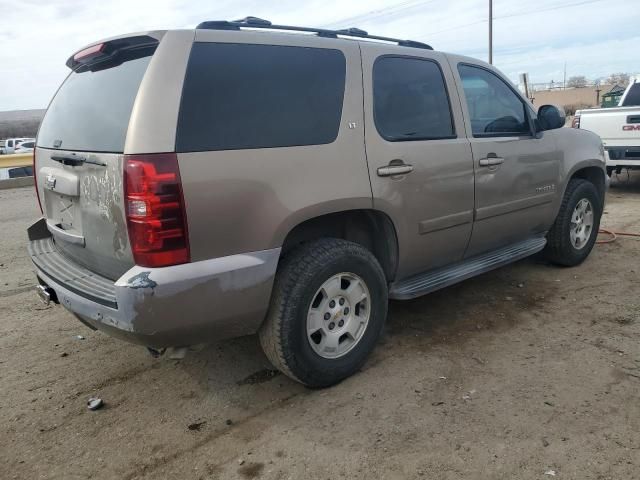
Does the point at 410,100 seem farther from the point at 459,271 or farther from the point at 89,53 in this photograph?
the point at 89,53

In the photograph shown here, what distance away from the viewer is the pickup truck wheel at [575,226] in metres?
4.85

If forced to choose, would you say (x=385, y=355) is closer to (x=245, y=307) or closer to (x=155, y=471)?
(x=245, y=307)

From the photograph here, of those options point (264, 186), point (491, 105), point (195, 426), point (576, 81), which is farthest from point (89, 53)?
point (576, 81)

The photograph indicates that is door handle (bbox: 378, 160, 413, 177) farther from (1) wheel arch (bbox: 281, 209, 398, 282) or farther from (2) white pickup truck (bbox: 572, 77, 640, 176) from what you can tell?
(2) white pickup truck (bbox: 572, 77, 640, 176)

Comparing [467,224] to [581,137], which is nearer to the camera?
[467,224]

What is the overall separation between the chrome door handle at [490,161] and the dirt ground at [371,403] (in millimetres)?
1159

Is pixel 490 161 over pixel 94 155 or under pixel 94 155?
under

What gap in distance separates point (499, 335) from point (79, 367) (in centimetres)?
286

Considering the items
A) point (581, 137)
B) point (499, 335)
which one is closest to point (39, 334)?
point (499, 335)

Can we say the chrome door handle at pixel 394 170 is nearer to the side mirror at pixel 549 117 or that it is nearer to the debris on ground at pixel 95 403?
the side mirror at pixel 549 117

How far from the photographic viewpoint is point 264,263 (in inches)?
105

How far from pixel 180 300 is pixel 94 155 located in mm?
847

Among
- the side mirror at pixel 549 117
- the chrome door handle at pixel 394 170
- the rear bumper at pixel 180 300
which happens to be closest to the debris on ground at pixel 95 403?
the rear bumper at pixel 180 300

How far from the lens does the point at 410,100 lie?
3.48 metres
